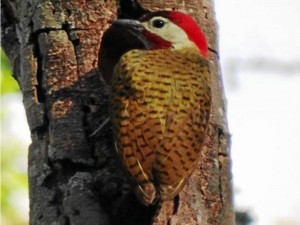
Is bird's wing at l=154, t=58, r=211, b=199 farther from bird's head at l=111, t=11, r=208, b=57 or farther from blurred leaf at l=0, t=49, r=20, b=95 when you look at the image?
blurred leaf at l=0, t=49, r=20, b=95

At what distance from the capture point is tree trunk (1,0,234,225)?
4242 millimetres

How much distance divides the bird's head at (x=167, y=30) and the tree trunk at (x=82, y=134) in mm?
79

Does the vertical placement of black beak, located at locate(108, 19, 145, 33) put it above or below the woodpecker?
above

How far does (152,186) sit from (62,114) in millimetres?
640

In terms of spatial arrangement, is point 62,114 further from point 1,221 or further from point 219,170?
point 1,221

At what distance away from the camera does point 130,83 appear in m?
4.30

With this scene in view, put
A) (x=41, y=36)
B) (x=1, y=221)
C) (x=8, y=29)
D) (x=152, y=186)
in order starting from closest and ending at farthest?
1. (x=152, y=186)
2. (x=41, y=36)
3. (x=8, y=29)
4. (x=1, y=221)

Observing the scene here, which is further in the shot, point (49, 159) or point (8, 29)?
point (8, 29)

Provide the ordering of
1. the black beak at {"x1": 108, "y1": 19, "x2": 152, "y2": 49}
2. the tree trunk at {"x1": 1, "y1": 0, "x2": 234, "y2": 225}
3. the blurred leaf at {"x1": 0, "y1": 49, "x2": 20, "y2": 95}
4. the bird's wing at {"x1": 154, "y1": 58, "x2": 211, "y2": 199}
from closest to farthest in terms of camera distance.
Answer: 1. the bird's wing at {"x1": 154, "y1": 58, "x2": 211, "y2": 199}
2. the tree trunk at {"x1": 1, "y1": 0, "x2": 234, "y2": 225}
3. the black beak at {"x1": 108, "y1": 19, "x2": 152, "y2": 49}
4. the blurred leaf at {"x1": 0, "y1": 49, "x2": 20, "y2": 95}

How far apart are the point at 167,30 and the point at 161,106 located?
22.2 inches

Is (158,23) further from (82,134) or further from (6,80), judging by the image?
(6,80)

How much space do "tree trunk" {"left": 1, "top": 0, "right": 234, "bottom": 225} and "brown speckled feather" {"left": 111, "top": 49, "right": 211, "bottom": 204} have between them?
0.55 feet

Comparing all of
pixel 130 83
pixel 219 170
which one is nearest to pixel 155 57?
pixel 130 83

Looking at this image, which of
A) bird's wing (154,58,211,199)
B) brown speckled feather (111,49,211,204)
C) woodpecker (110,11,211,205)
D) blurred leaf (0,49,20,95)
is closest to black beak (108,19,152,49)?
woodpecker (110,11,211,205)
